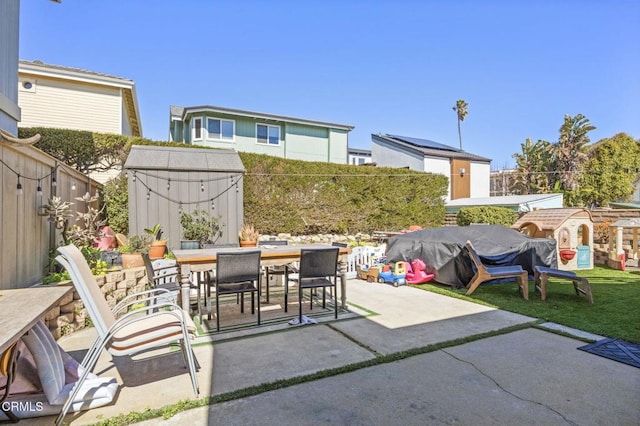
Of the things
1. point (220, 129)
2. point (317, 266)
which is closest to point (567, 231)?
point (317, 266)

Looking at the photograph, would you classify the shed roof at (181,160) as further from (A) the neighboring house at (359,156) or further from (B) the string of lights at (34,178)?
(A) the neighboring house at (359,156)

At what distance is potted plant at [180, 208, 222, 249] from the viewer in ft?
24.7

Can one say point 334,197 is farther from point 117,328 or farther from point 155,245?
point 117,328

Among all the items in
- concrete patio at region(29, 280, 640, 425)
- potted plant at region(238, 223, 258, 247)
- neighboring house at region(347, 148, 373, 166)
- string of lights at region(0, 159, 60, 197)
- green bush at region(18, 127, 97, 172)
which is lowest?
concrete patio at region(29, 280, 640, 425)

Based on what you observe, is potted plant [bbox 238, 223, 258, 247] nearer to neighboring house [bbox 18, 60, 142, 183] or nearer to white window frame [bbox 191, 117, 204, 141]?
neighboring house [bbox 18, 60, 142, 183]

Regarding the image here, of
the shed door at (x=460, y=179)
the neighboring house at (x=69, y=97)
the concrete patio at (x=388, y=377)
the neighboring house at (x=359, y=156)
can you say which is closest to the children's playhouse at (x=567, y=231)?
the concrete patio at (x=388, y=377)

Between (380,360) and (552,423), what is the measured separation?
145cm

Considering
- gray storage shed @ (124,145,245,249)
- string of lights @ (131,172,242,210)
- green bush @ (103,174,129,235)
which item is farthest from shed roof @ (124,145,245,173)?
green bush @ (103,174,129,235)

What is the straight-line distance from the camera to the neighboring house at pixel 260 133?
16750 mm

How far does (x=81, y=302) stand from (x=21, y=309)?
7.93 ft

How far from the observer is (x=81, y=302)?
441 centimetres

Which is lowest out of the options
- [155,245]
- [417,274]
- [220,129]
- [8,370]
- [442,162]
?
[417,274]

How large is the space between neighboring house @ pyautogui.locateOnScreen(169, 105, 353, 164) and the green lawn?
1322cm

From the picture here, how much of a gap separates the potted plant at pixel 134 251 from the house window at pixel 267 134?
40.3 feet
